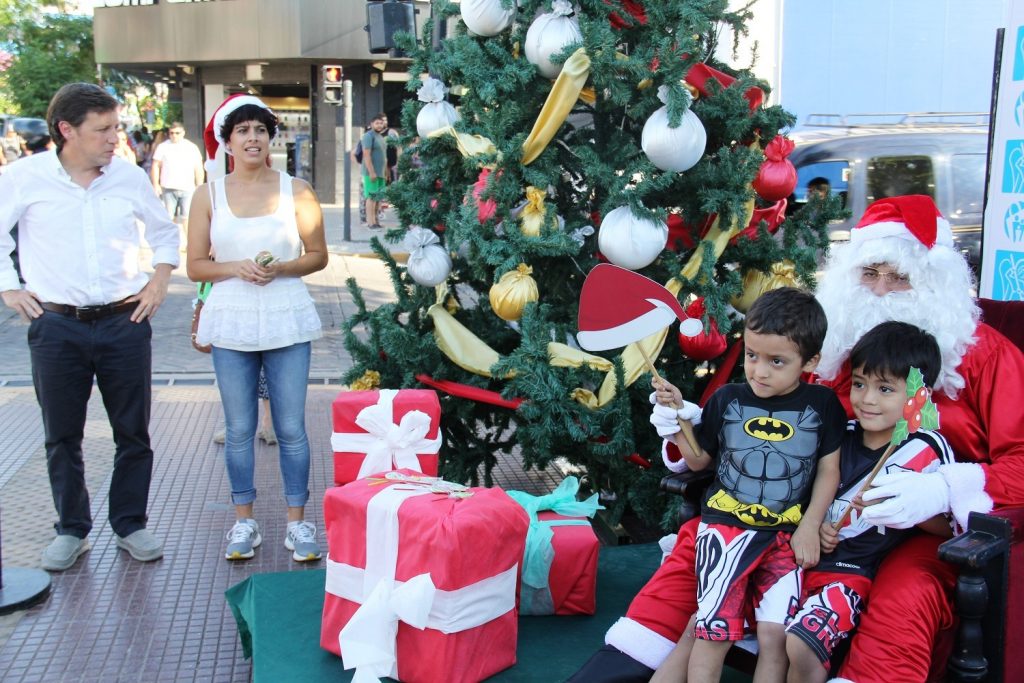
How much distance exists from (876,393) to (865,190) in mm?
6656

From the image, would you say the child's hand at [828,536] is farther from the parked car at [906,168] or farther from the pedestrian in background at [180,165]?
the pedestrian in background at [180,165]

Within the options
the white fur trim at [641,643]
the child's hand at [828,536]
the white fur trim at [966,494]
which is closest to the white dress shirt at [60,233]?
the white fur trim at [641,643]

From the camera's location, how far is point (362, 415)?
3508 mm

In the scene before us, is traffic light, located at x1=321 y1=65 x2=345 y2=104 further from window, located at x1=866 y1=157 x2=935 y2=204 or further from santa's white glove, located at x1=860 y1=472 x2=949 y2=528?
santa's white glove, located at x1=860 y1=472 x2=949 y2=528

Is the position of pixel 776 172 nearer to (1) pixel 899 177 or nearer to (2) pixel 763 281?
(2) pixel 763 281

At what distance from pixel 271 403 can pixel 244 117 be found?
3.94ft

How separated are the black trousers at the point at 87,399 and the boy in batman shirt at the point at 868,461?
285cm

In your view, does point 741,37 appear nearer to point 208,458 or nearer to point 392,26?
point 208,458

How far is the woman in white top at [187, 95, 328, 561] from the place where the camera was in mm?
4000

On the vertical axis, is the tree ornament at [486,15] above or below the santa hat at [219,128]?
above

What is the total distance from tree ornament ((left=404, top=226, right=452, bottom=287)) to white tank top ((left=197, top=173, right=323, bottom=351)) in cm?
51

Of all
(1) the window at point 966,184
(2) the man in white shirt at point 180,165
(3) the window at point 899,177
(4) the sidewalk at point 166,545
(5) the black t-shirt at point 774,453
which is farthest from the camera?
(2) the man in white shirt at point 180,165

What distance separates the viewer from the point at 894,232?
10.1 ft

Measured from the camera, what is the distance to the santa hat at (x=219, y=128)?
404cm
